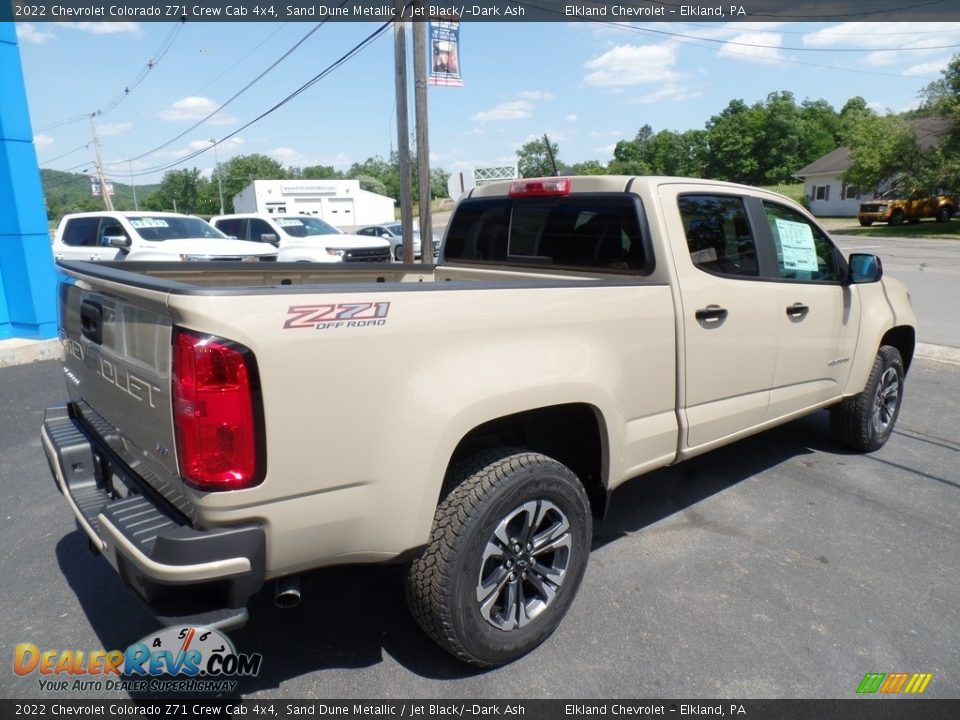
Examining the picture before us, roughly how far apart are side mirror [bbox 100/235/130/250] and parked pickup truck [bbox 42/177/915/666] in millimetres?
8523

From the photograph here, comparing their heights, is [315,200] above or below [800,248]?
above

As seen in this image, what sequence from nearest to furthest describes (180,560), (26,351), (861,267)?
(180,560)
(861,267)
(26,351)

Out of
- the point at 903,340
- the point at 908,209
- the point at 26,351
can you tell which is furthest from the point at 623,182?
the point at 908,209

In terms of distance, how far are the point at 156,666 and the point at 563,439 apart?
185cm

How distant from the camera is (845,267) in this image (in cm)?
412

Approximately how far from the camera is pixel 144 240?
11.2m

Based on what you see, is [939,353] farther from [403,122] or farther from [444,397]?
[403,122]

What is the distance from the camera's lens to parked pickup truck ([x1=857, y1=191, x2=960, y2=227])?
3488cm

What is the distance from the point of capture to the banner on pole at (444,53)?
1201cm

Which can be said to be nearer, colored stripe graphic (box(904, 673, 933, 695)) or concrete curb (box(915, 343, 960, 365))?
colored stripe graphic (box(904, 673, 933, 695))

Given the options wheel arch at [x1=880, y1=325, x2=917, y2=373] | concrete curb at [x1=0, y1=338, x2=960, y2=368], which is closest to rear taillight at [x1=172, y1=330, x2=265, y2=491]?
wheel arch at [x1=880, y1=325, x2=917, y2=373]

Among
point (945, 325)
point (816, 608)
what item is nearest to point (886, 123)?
point (945, 325)

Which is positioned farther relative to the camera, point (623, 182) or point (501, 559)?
point (623, 182)

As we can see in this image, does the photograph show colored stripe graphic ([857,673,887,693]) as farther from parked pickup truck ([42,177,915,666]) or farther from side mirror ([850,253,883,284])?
side mirror ([850,253,883,284])
